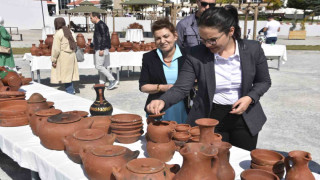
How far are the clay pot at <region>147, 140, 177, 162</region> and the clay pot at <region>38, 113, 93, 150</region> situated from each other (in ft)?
1.82

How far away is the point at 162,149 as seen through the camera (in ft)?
5.74

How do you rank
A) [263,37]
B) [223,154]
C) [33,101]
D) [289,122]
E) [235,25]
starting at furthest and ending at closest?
[263,37], [289,122], [33,101], [235,25], [223,154]

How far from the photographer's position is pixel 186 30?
3.21 m

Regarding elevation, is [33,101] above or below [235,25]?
below

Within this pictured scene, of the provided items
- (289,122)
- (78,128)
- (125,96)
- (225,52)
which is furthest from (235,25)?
(125,96)

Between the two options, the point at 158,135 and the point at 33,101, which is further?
the point at 33,101

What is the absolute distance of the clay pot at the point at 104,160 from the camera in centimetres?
152

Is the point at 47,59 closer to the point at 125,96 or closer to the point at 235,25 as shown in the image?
the point at 125,96

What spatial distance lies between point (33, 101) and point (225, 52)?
1627 millimetres

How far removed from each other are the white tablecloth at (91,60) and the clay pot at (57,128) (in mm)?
4909

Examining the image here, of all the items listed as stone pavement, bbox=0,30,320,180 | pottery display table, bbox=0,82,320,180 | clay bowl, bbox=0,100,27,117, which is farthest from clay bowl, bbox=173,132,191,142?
stone pavement, bbox=0,30,320,180

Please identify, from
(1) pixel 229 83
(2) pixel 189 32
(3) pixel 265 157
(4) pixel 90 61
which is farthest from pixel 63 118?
(4) pixel 90 61

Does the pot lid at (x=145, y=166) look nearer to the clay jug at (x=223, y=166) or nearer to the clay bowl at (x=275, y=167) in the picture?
the clay jug at (x=223, y=166)

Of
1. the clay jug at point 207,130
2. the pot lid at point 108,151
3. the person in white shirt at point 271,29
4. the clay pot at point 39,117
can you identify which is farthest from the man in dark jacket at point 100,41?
the person in white shirt at point 271,29
